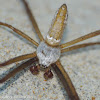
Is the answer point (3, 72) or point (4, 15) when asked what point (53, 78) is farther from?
point (4, 15)

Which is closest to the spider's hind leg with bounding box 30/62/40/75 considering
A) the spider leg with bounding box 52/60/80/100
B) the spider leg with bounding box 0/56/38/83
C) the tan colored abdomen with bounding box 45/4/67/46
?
the spider leg with bounding box 0/56/38/83

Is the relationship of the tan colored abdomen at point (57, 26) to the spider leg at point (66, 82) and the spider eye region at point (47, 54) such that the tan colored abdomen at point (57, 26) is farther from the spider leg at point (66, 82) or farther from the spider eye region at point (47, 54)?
the spider leg at point (66, 82)

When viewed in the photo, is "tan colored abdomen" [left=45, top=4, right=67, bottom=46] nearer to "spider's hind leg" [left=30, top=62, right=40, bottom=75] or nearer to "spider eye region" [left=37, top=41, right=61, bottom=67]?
"spider eye region" [left=37, top=41, right=61, bottom=67]

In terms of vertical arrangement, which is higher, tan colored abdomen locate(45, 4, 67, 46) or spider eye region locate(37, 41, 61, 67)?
tan colored abdomen locate(45, 4, 67, 46)

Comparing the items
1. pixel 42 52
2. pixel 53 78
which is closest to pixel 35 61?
pixel 42 52

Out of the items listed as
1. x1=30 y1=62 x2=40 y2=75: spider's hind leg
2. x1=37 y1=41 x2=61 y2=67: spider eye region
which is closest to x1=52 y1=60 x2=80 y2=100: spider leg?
x1=37 y1=41 x2=61 y2=67: spider eye region

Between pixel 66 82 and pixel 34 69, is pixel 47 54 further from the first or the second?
pixel 66 82

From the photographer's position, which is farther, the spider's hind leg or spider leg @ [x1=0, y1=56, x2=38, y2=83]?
the spider's hind leg

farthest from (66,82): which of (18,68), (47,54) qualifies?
(18,68)

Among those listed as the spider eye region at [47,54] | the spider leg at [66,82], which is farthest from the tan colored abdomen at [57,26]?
the spider leg at [66,82]

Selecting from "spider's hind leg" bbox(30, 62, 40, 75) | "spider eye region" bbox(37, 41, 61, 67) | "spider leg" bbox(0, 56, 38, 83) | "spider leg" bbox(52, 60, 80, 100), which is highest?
"spider leg" bbox(0, 56, 38, 83)
